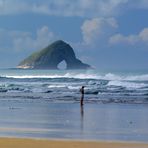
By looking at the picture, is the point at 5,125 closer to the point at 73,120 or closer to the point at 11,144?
the point at 73,120

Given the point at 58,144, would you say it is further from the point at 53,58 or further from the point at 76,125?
the point at 53,58

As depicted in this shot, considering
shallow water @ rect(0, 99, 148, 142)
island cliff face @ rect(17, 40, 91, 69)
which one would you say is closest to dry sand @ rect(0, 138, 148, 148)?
shallow water @ rect(0, 99, 148, 142)

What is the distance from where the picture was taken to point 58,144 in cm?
1147

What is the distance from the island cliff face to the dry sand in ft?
323

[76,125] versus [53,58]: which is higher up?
[53,58]

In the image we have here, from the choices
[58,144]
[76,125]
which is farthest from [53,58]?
[58,144]

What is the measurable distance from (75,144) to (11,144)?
1.48 meters

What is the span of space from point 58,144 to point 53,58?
101631 mm

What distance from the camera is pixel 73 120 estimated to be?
1706cm

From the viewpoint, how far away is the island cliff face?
11199 centimetres

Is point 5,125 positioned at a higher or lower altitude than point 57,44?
lower

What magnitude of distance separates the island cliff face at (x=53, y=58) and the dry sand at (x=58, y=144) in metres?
98.3

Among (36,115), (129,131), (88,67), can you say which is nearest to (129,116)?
(36,115)

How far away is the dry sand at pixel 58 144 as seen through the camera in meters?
11.2
